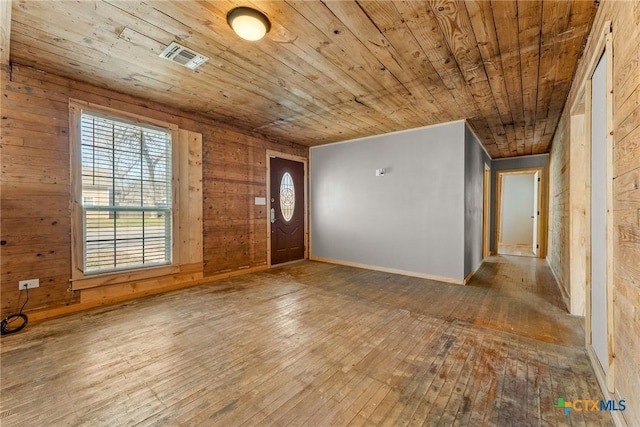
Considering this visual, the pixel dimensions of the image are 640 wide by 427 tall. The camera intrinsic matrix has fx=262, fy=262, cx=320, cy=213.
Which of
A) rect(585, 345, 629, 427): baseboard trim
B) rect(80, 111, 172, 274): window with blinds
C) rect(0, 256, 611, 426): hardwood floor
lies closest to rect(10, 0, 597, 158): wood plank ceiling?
rect(80, 111, 172, 274): window with blinds

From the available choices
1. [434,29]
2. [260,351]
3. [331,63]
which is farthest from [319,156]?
[260,351]

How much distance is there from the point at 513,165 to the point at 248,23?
297 inches

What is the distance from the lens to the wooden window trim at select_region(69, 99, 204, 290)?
3.00 m

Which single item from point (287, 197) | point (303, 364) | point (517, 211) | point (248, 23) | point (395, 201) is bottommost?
point (303, 364)

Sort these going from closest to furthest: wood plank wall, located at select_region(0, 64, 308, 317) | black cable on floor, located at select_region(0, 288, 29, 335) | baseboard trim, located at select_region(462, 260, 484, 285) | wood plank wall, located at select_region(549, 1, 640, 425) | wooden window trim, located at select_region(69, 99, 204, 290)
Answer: wood plank wall, located at select_region(549, 1, 640, 425) → black cable on floor, located at select_region(0, 288, 29, 335) → wood plank wall, located at select_region(0, 64, 308, 317) → wooden window trim, located at select_region(69, 99, 204, 290) → baseboard trim, located at select_region(462, 260, 484, 285)

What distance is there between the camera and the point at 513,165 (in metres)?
6.93

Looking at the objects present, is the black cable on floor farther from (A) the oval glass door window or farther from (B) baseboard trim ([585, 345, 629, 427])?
(B) baseboard trim ([585, 345, 629, 427])

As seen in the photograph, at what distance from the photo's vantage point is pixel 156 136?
12.1 ft

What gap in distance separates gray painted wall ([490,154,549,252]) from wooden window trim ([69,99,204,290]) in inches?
280

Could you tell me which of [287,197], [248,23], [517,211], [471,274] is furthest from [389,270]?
[517,211]

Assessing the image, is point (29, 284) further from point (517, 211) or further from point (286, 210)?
point (517, 211)

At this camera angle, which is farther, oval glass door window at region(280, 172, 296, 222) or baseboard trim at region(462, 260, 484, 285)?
oval glass door window at region(280, 172, 296, 222)

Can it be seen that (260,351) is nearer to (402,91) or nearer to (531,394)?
(531,394)

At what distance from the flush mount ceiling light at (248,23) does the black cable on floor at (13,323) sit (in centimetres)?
339
